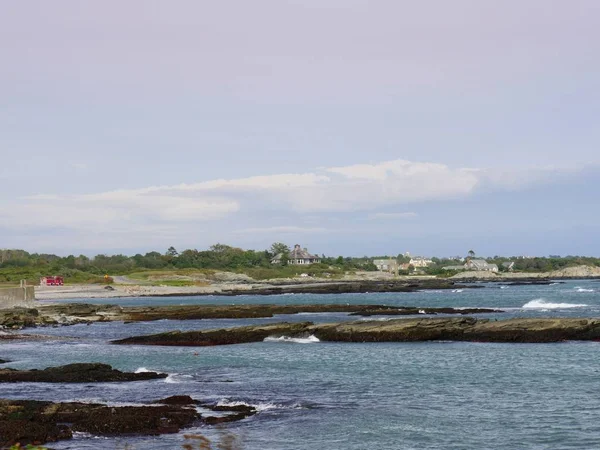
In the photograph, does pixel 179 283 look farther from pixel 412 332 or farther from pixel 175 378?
pixel 175 378

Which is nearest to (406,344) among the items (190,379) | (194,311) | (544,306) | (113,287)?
(190,379)

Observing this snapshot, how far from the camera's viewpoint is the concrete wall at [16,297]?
8658 centimetres

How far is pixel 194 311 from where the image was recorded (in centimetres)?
8600

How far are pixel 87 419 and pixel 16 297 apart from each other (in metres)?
70.2

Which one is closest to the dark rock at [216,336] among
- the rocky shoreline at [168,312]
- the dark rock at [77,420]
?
the rocky shoreline at [168,312]

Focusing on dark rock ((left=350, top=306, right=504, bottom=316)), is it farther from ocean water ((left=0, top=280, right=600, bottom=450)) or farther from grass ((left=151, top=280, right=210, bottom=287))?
grass ((left=151, top=280, right=210, bottom=287))

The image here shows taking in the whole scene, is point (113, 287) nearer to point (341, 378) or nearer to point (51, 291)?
point (51, 291)

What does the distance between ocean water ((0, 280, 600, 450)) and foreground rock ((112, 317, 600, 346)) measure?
1.91 meters

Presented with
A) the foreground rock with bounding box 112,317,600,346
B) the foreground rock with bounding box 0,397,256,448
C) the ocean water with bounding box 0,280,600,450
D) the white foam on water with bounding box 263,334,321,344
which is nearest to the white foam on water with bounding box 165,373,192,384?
the ocean water with bounding box 0,280,600,450

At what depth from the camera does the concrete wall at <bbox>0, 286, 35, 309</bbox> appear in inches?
3409

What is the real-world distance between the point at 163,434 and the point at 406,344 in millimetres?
30184

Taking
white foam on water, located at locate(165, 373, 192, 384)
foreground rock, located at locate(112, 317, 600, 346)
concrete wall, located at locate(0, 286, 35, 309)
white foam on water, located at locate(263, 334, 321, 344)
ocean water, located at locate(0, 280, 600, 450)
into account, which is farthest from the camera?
concrete wall, located at locate(0, 286, 35, 309)

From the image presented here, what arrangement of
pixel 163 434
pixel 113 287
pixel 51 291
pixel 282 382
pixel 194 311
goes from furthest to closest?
pixel 113 287
pixel 51 291
pixel 194 311
pixel 282 382
pixel 163 434

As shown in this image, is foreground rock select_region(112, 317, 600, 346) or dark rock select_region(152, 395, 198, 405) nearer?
dark rock select_region(152, 395, 198, 405)
